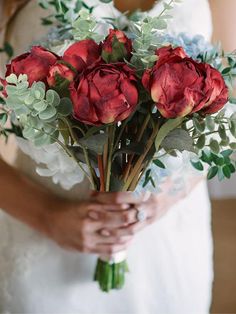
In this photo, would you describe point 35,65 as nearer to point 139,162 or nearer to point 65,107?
point 65,107

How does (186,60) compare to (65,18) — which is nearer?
(186,60)

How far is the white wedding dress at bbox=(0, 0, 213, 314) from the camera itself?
41.4 inches

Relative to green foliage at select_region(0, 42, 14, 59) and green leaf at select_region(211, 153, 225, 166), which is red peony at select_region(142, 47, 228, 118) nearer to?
green leaf at select_region(211, 153, 225, 166)

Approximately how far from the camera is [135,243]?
1077 mm

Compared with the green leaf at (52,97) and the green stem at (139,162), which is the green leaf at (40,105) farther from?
the green stem at (139,162)

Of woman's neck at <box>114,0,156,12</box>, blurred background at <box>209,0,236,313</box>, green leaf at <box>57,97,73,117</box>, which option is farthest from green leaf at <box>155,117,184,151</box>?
blurred background at <box>209,0,236,313</box>

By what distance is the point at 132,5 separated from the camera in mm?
1134

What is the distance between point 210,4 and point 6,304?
2.48 ft

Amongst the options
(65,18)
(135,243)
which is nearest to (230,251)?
(135,243)

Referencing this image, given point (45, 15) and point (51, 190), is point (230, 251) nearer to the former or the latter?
point (51, 190)

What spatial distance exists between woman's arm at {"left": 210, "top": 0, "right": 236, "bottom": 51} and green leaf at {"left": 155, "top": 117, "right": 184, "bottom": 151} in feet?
1.89

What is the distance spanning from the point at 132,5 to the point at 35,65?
57cm

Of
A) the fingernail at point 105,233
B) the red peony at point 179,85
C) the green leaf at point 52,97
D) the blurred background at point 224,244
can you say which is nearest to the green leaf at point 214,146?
the red peony at point 179,85

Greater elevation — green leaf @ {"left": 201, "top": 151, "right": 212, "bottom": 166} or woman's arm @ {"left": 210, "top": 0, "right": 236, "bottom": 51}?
green leaf @ {"left": 201, "top": 151, "right": 212, "bottom": 166}
